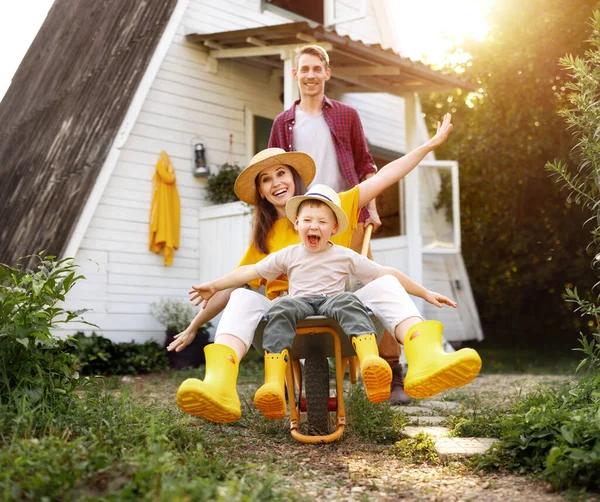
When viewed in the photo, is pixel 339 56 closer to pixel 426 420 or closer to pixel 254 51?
pixel 254 51

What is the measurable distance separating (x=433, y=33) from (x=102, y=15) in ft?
25.8

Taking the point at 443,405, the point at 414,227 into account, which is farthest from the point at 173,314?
the point at 443,405

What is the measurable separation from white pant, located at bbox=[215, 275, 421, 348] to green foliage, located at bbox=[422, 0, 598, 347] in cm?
836

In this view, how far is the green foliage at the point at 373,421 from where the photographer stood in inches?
157

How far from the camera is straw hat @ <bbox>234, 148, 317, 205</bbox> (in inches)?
167

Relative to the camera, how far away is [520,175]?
502 inches

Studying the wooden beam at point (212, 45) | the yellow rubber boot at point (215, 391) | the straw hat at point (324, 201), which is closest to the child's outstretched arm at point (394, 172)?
the straw hat at point (324, 201)

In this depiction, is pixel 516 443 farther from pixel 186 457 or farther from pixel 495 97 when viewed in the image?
pixel 495 97

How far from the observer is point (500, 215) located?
46.0 feet

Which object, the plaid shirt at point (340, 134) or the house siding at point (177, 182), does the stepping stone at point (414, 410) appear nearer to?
the plaid shirt at point (340, 134)

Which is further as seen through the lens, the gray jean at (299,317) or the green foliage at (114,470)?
the gray jean at (299,317)

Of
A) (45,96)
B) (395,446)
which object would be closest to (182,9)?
(45,96)

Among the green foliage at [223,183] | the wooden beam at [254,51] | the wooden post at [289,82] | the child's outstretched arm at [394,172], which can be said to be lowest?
the child's outstretched arm at [394,172]

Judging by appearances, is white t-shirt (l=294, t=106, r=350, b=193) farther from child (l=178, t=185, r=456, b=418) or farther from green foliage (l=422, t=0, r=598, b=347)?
green foliage (l=422, t=0, r=598, b=347)
